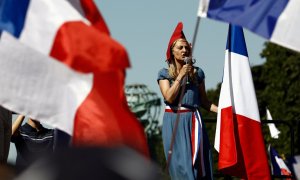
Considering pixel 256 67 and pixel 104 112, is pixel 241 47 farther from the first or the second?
pixel 256 67

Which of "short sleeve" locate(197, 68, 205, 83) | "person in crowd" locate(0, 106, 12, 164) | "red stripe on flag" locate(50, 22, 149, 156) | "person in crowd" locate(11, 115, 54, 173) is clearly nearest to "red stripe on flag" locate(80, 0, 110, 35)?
"red stripe on flag" locate(50, 22, 149, 156)

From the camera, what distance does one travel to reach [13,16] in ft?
18.5

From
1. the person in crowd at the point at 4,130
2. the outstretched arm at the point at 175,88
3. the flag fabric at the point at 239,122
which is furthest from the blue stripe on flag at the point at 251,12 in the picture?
the flag fabric at the point at 239,122

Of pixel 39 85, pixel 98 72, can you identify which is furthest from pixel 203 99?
pixel 98 72

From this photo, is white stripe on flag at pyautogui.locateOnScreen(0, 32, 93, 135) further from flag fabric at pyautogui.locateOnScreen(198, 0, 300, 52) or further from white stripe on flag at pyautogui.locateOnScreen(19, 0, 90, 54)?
flag fabric at pyautogui.locateOnScreen(198, 0, 300, 52)

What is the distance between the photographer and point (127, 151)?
7.39ft

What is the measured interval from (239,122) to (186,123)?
740 millimetres

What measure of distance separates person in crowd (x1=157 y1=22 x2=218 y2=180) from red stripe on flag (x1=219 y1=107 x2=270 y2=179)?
1.44 feet

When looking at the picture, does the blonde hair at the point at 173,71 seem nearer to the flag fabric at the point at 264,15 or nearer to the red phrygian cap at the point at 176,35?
the red phrygian cap at the point at 176,35

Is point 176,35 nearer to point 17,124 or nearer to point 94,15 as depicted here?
point 17,124

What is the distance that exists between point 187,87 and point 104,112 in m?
3.43

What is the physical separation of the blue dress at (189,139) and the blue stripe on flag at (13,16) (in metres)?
2.72

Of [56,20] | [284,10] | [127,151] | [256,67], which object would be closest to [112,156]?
[127,151]

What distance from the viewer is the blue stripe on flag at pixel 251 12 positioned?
589 centimetres
